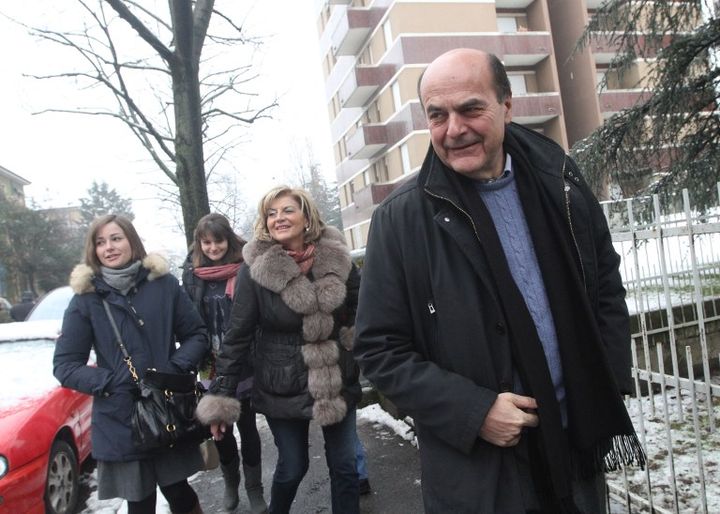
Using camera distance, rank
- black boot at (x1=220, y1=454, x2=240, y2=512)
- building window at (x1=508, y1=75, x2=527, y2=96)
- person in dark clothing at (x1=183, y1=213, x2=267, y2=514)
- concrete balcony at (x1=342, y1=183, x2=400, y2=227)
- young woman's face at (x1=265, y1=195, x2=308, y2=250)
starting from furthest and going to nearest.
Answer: concrete balcony at (x1=342, y1=183, x2=400, y2=227)
building window at (x1=508, y1=75, x2=527, y2=96)
black boot at (x1=220, y1=454, x2=240, y2=512)
person in dark clothing at (x1=183, y1=213, x2=267, y2=514)
young woman's face at (x1=265, y1=195, x2=308, y2=250)

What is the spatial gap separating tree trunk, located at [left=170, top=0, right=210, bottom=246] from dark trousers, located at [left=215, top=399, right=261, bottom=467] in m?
3.51

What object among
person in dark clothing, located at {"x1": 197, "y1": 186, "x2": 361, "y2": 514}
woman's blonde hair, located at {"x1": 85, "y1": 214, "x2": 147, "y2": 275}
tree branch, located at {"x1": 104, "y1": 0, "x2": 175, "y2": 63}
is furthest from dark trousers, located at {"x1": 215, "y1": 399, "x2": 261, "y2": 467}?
tree branch, located at {"x1": 104, "y1": 0, "x2": 175, "y2": 63}

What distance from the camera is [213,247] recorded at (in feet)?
Result: 13.0

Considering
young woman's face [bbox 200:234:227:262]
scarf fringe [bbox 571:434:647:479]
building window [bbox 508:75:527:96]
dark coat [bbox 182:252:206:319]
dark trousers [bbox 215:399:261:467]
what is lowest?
dark trousers [bbox 215:399:261:467]

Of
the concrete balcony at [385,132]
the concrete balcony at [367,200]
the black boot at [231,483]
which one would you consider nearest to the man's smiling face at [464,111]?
the black boot at [231,483]

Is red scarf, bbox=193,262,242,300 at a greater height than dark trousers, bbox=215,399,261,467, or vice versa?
red scarf, bbox=193,262,242,300

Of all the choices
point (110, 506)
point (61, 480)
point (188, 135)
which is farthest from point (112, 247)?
point (188, 135)

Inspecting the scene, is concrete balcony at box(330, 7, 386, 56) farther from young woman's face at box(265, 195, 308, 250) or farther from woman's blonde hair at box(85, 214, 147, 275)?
woman's blonde hair at box(85, 214, 147, 275)

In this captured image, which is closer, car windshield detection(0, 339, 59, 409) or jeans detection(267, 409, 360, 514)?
jeans detection(267, 409, 360, 514)

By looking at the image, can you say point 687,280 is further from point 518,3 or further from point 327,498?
point 518,3

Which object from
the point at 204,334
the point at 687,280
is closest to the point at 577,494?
the point at 204,334

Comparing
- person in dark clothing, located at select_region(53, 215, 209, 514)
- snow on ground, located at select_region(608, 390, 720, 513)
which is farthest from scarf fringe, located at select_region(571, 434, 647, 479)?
person in dark clothing, located at select_region(53, 215, 209, 514)

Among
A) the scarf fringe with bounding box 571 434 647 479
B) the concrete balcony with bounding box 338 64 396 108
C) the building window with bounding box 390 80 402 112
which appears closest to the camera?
the scarf fringe with bounding box 571 434 647 479

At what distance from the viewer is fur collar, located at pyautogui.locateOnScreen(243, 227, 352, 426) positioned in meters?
2.90
